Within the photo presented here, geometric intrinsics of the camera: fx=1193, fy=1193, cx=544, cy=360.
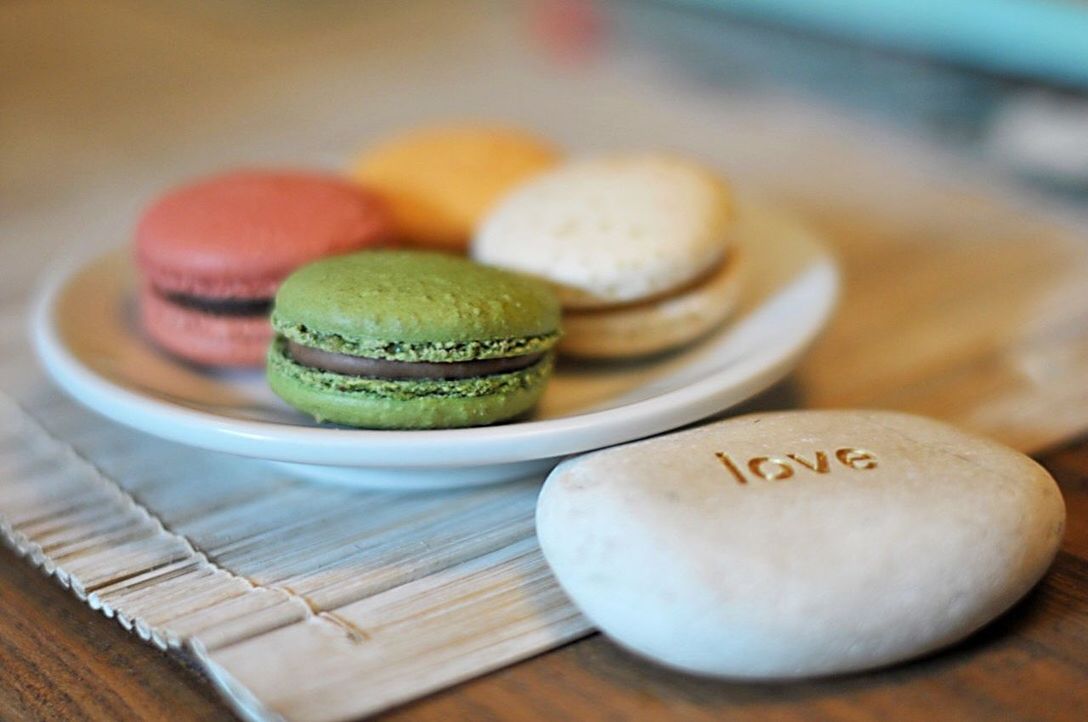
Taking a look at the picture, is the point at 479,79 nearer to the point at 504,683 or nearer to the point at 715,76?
the point at 715,76

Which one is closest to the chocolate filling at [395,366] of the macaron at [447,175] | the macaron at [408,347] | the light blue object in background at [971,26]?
the macaron at [408,347]

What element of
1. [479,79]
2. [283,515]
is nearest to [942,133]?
[479,79]

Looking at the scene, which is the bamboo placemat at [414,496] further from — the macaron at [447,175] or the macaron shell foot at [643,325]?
the macaron at [447,175]

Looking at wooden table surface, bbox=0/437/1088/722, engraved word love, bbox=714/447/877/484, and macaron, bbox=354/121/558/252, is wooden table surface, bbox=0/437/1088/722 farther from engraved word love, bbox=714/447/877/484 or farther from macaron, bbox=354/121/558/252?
macaron, bbox=354/121/558/252

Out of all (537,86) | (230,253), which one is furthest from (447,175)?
(537,86)

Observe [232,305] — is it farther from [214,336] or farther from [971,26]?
[971,26]
